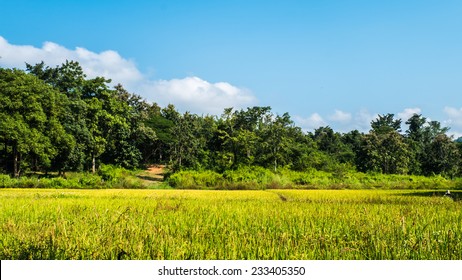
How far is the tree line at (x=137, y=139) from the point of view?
119 ft

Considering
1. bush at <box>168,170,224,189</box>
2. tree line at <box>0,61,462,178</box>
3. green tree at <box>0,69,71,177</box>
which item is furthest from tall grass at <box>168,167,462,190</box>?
green tree at <box>0,69,71,177</box>

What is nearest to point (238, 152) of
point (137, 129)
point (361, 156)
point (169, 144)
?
point (169, 144)

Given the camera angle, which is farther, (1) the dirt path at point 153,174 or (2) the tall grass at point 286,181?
(1) the dirt path at point 153,174

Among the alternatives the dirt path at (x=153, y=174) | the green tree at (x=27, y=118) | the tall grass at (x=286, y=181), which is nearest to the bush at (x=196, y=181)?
the tall grass at (x=286, y=181)

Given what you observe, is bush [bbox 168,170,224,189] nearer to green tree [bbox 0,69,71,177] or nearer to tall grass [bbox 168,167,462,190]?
tall grass [bbox 168,167,462,190]

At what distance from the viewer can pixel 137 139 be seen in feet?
177

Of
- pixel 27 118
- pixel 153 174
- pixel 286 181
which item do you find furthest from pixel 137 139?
pixel 286 181

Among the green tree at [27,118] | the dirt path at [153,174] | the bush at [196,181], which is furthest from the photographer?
the dirt path at [153,174]

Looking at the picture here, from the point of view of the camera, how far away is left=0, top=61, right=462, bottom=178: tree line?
119ft

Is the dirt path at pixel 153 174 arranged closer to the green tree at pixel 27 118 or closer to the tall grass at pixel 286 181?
the tall grass at pixel 286 181

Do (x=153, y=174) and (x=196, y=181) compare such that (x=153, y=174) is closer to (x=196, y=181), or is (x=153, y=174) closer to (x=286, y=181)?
(x=196, y=181)

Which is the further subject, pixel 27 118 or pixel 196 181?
pixel 196 181

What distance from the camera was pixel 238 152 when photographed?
4950 centimetres

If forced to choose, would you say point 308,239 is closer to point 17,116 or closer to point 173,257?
point 173,257
